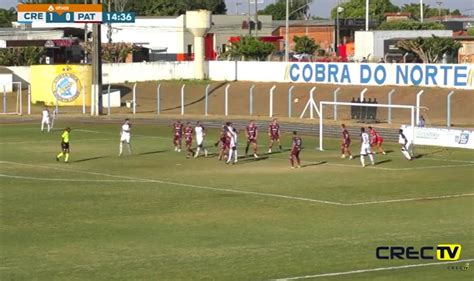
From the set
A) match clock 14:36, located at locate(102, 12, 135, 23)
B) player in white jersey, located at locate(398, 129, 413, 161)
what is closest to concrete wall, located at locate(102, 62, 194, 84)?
match clock 14:36, located at locate(102, 12, 135, 23)

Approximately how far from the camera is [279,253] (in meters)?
25.9

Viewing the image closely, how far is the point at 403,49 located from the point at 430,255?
235 ft

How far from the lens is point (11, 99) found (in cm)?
9144

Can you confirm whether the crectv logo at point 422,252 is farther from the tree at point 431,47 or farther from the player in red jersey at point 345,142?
the tree at point 431,47

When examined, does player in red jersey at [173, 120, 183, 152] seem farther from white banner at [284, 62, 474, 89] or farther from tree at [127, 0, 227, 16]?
tree at [127, 0, 227, 16]

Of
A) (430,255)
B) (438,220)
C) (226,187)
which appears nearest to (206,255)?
(430,255)

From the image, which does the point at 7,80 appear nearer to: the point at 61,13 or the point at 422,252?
the point at 61,13

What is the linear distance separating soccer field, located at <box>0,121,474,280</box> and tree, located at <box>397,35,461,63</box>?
40509 mm

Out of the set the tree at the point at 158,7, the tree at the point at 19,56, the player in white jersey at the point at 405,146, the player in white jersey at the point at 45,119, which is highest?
the tree at the point at 158,7

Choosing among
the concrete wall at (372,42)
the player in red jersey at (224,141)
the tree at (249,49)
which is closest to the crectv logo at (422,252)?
the player in red jersey at (224,141)

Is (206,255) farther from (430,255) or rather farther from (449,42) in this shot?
(449,42)


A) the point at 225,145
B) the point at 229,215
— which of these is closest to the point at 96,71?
Answer: the point at 225,145

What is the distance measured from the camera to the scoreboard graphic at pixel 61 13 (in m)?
76.9

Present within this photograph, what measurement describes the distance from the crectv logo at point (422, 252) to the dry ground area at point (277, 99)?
40.9 metres
